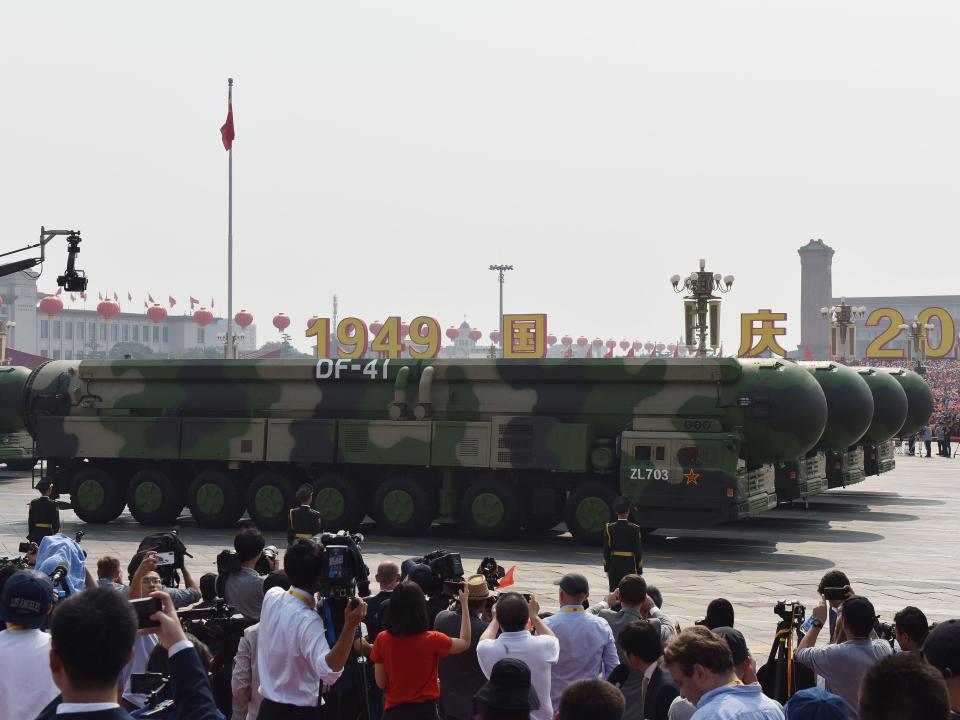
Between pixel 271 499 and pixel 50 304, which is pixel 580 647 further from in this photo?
pixel 50 304

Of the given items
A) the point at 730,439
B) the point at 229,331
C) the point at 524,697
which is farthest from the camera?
the point at 229,331

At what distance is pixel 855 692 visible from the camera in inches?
274

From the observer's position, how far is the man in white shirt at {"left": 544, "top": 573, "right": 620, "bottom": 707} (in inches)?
294

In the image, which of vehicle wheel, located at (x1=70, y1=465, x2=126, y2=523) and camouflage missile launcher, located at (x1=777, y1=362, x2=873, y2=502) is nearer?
vehicle wheel, located at (x1=70, y1=465, x2=126, y2=523)

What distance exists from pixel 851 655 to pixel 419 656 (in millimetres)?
2353

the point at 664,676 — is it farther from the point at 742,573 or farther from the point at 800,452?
the point at 800,452

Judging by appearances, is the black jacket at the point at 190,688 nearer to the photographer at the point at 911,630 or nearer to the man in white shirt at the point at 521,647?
the man in white shirt at the point at 521,647

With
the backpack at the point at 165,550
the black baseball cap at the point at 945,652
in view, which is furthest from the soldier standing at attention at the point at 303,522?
the black baseball cap at the point at 945,652

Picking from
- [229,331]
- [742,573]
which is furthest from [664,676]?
[229,331]

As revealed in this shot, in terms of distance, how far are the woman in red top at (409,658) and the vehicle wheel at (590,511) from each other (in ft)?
44.7

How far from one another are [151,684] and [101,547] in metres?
Answer: 15.6

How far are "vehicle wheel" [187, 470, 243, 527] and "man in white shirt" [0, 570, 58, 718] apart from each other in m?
17.2

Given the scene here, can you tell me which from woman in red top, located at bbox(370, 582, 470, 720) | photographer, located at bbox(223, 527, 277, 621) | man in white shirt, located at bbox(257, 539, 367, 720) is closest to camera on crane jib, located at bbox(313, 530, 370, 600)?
man in white shirt, located at bbox(257, 539, 367, 720)

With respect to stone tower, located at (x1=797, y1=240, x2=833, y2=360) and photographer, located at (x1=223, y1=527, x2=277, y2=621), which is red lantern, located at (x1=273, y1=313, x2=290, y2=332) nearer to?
stone tower, located at (x1=797, y1=240, x2=833, y2=360)
